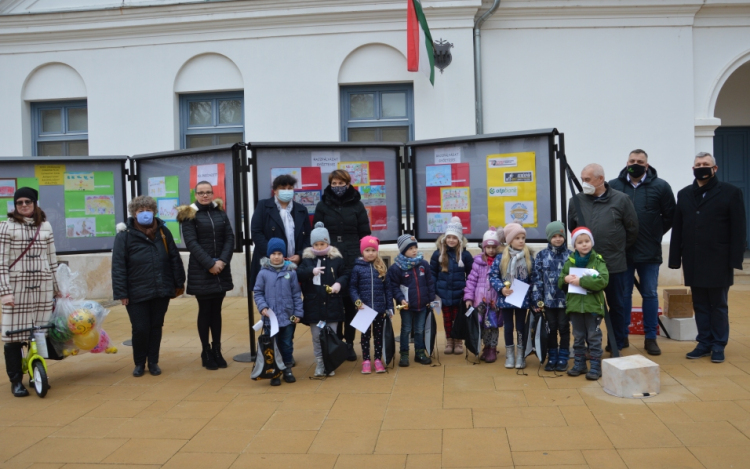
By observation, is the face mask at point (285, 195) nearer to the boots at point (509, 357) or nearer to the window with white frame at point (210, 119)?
the boots at point (509, 357)

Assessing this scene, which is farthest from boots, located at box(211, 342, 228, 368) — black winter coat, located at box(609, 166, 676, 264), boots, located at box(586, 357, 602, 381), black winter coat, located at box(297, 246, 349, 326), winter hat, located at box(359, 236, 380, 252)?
black winter coat, located at box(609, 166, 676, 264)

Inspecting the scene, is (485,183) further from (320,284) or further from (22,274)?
(22,274)

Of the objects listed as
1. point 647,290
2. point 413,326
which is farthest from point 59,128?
point 647,290

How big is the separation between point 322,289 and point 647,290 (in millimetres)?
3311

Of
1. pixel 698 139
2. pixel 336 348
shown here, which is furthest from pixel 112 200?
pixel 698 139

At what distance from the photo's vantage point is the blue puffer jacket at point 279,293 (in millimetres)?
6023

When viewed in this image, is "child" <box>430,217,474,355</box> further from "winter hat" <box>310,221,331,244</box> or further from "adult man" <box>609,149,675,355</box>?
"adult man" <box>609,149,675,355</box>

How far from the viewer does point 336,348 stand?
6086 mm

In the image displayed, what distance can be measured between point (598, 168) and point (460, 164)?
1.54 m

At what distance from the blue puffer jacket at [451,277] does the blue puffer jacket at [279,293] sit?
1.44 m

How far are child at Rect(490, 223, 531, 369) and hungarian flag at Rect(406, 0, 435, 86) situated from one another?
4654 mm

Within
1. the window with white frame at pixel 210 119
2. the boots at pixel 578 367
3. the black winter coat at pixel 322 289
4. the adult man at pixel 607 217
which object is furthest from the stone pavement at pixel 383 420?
the window with white frame at pixel 210 119

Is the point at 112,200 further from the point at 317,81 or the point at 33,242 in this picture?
the point at 317,81

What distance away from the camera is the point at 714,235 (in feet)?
20.5
